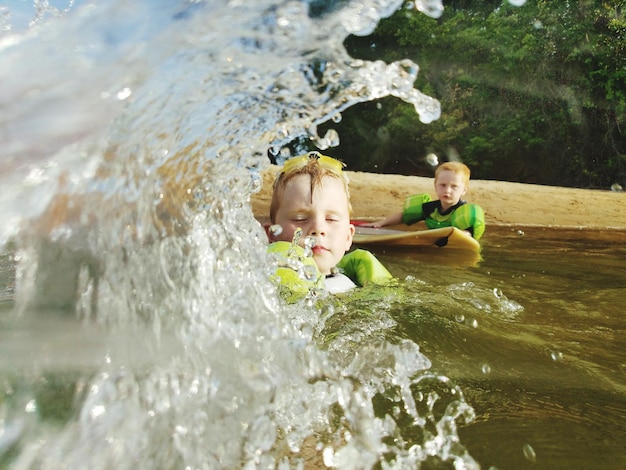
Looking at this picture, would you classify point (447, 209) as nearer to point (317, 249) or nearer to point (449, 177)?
point (449, 177)

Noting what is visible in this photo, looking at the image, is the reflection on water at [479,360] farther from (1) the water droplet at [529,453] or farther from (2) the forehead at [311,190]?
(2) the forehead at [311,190]

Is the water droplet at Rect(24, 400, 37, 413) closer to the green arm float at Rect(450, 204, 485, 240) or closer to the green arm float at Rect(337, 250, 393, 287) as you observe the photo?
the green arm float at Rect(337, 250, 393, 287)

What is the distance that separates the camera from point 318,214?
289cm

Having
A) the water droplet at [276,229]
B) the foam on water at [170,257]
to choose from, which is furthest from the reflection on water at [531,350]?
the water droplet at [276,229]

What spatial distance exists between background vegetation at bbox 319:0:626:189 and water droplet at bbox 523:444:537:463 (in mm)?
10302

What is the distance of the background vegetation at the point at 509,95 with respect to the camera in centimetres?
1105

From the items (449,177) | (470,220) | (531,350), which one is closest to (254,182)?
(531,350)

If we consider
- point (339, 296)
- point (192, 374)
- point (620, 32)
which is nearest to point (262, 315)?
point (192, 374)

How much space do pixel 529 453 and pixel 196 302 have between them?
0.87 m

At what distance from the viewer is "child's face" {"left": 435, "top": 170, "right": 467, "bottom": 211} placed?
5656 mm

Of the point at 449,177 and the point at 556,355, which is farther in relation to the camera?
the point at 449,177

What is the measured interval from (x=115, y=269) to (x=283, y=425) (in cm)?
51

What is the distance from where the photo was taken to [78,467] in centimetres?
124

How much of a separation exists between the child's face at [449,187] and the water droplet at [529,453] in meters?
4.33
